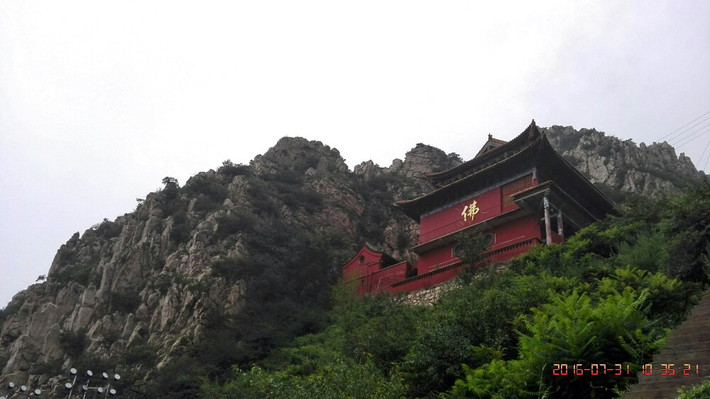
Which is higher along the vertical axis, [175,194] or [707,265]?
[175,194]

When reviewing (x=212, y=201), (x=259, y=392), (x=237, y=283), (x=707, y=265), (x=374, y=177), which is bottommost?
(x=259, y=392)

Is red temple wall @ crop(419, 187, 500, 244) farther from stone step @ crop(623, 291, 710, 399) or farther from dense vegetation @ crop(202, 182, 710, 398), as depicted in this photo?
stone step @ crop(623, 291, 710, 399)

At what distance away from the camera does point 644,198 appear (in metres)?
22.0

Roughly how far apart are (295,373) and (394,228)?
23.2 m

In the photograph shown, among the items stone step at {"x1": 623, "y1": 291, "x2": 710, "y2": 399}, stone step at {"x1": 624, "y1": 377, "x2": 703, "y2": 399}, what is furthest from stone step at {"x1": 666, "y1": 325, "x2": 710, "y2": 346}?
stone step at {"x1": 624, "y1": 377, "x2": 703, "y2": 399}

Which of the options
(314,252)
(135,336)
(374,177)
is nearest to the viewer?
(135,336)

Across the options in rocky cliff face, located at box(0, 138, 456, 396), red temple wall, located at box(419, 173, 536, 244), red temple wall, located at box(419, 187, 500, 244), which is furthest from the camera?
red temple wall, located at box(419, 187, 500, 244)

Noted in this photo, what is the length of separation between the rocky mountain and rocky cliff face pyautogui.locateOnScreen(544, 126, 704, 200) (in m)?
0.25

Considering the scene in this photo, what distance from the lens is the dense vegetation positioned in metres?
9.80

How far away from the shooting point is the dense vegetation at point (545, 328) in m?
9.80

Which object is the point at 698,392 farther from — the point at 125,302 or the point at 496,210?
the point at 125,302

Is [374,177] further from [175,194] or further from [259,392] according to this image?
[259,392]

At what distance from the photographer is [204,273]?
2981cm

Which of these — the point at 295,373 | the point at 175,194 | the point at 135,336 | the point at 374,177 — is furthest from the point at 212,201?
the point at 295,373
